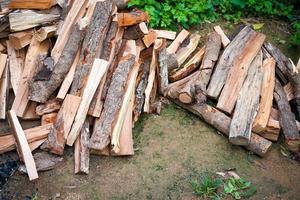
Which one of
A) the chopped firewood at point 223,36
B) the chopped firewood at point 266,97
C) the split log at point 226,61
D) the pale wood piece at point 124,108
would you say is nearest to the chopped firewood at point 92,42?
the pale wood piece at point 124,108

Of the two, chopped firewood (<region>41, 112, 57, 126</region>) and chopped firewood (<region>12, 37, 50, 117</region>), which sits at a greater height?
chopped firewood (<region>12, 37, 50, 117</region>)

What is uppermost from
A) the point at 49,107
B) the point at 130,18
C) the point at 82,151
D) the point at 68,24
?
the point at 130,18

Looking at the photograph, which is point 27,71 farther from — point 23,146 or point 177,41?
point 177,41

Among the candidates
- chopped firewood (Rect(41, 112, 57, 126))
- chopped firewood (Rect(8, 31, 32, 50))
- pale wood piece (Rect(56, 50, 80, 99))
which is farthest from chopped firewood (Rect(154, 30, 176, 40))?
→ chopped firewood (Rect(41, 112, 57, 126))

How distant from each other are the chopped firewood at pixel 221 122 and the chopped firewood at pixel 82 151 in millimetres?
1338

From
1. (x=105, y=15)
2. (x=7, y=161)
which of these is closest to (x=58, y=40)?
(x=105, y=15)

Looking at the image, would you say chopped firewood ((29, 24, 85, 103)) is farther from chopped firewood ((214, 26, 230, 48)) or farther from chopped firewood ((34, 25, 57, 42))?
chopped firewood ((214, 26, 230, 48))

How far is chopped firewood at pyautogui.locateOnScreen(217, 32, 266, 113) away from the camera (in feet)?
17.1

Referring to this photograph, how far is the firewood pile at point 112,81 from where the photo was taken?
4.75m

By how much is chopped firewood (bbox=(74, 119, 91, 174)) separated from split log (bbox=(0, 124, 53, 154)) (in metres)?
0.37

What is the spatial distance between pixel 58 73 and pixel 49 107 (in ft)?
1.37

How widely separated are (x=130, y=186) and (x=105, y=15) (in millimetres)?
2092

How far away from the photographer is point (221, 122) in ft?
16.9

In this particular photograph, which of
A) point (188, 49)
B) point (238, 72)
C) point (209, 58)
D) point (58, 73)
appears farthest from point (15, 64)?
point (238, 72)
